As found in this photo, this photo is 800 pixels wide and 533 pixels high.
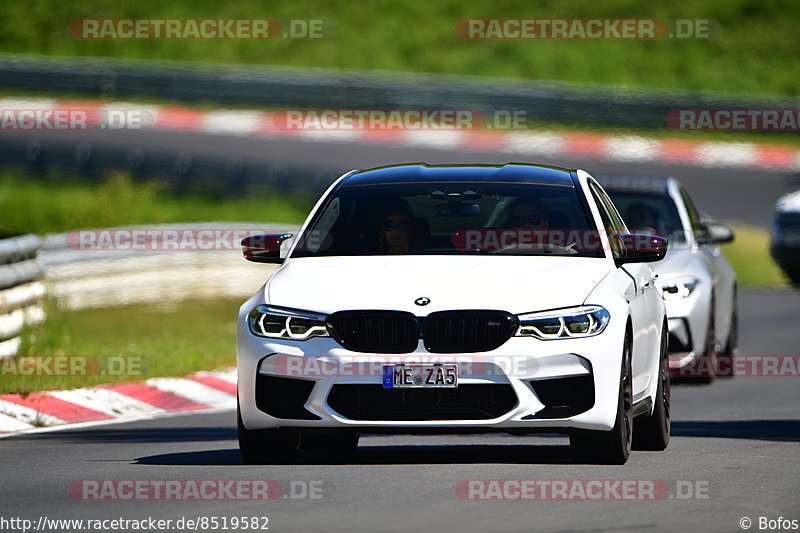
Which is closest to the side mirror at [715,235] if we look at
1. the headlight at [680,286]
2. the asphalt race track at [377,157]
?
the headlight at [680,286]

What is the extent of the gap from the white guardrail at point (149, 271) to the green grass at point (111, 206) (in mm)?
5641

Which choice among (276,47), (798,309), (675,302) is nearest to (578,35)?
(276,47)

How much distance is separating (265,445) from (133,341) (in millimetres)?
8653

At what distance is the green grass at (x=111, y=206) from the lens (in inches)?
1094

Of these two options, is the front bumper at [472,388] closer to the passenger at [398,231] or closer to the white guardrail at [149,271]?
the passenger at [398,231]

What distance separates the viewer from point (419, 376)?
8.71 metres

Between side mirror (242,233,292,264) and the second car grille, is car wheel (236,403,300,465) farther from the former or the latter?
side mirror (242,233,292,264)

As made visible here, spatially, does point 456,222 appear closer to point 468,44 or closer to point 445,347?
point 445,347

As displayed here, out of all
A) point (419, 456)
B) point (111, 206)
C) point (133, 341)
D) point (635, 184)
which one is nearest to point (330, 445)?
point (419, 456)

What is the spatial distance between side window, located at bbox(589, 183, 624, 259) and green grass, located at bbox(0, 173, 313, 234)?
56.3ft

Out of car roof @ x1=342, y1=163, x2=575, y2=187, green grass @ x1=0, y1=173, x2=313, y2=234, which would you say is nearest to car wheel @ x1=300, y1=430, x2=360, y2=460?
car roof @ x1=342, y1=163, x2=575, y2=187

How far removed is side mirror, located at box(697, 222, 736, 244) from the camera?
15.1 meters

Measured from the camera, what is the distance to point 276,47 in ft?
144

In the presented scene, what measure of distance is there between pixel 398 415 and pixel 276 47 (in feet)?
117
